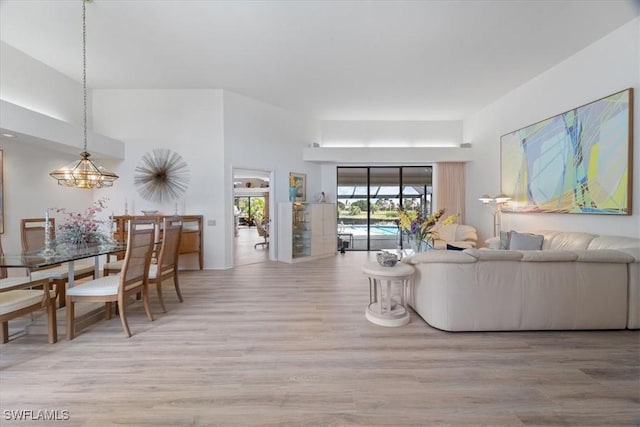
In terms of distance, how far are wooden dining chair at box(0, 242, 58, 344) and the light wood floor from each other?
0.17 metres

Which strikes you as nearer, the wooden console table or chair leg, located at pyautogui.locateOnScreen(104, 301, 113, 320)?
chair leg, located at pyautogui.locateOnScreen(104, 301, 113, 320)

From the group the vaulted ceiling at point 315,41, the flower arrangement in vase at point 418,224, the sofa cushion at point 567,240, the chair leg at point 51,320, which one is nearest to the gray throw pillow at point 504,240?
the sofa cushion at point 567,240

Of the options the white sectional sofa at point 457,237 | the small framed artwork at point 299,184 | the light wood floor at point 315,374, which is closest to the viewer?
the light wood floor at point 315,374

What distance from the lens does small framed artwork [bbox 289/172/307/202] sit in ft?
22.5

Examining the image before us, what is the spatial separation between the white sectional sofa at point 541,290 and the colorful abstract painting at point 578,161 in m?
1.13

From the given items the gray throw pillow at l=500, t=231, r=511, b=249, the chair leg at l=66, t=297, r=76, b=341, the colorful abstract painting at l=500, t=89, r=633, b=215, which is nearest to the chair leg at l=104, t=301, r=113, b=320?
the chair leg at l=66, t=297, r=76, b=341

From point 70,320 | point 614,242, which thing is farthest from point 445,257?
point 70,320

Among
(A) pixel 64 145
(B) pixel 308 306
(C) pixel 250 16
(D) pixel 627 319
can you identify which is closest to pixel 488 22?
(C) pixel 250 16

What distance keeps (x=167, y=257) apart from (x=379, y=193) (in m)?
5.95

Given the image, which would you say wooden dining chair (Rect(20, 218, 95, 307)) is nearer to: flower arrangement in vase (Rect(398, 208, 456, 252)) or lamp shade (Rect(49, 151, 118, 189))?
lamp shade (Rect(49, 151, 118, 189))

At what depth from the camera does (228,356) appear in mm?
2354

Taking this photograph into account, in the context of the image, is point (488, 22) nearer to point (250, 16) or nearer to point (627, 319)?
point (250, 16)

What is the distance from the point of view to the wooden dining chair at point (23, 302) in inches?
91.5

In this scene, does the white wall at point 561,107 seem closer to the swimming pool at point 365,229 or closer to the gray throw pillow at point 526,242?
the gray throw pillow at point 526,242
